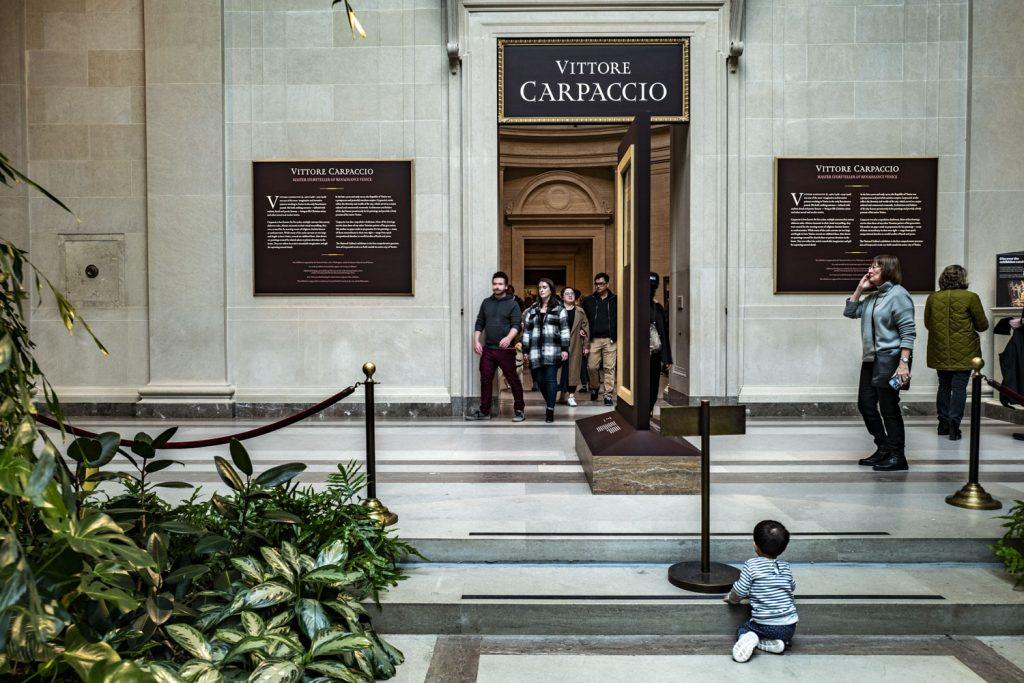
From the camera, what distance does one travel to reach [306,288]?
9.95 metres

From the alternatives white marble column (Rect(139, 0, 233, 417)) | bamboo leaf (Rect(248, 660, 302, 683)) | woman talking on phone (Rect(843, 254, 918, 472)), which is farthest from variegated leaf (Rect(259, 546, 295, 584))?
white marble column (Rect(139, 0, 233, 417))

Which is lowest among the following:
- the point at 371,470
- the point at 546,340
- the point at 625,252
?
the point at 371,470

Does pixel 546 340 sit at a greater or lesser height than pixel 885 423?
greater

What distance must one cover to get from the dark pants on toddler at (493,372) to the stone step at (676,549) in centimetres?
492

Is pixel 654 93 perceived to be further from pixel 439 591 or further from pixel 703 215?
pixel 439 591

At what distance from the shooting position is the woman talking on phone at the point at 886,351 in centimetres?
610

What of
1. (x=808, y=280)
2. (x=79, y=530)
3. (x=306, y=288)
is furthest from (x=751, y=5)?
(x=79, y=530)

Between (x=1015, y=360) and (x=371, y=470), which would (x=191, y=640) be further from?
(x=1015, y=360)

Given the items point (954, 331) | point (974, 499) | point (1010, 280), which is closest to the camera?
point (974, 499)

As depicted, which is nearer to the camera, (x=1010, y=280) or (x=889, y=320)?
(x=889, y=320)

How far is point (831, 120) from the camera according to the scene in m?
9.77

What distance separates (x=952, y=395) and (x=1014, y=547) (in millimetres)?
4267

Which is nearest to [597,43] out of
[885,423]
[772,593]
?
[885,423]

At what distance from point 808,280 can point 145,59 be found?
352 inches
